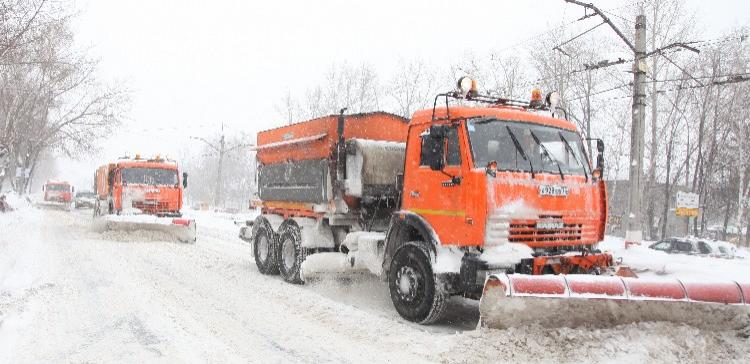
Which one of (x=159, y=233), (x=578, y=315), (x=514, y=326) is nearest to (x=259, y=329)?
(x=514, y=326)

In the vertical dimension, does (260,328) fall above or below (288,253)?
below

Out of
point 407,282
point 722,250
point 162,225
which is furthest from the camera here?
point 722,250

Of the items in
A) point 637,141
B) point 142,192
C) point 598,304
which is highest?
point 637,141

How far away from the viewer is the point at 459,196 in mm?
6508

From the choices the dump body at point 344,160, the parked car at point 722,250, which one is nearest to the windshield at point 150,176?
the dump body at point 344,160

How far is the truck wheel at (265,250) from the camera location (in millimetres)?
10719

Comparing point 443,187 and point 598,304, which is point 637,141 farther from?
point 598,304

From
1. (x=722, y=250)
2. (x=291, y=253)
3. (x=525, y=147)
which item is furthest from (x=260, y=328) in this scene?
(x=722, y=250)

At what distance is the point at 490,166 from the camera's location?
6.33 metres

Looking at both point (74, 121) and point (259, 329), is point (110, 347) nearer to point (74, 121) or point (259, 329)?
point (259, 329)

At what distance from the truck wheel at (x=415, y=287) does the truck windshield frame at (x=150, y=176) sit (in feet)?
43.0

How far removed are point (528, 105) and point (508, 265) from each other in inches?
99.1

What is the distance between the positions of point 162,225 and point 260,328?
1132 centimetres

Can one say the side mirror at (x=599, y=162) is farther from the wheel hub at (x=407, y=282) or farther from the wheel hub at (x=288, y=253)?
the wheel hub at (x=288, y=253)
